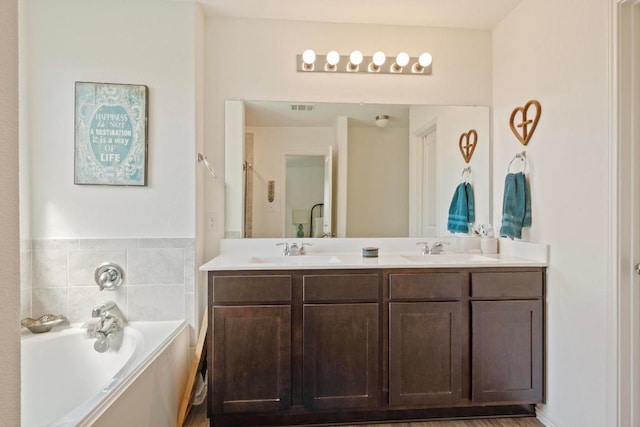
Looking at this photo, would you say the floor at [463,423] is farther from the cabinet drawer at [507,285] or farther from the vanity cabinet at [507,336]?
the cabinet drawer at [507,285]

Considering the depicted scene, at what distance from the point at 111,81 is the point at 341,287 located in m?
1.84

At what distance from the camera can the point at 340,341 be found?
69.4 inches

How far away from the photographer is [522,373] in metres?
1.83

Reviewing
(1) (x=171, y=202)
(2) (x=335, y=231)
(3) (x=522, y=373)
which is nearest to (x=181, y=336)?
(1) (x=171, y=202)

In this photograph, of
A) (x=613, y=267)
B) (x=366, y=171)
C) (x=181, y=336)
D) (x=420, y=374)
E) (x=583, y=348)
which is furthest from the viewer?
(x=366, y=171)

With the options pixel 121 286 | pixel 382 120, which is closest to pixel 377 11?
pixel 382 120

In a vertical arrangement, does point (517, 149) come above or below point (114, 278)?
above

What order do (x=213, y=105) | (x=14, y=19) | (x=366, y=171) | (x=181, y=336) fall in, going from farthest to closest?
(x=366, y=171)
(x=213, y=105)
(x=181, y=336)
(x=14, y=19)

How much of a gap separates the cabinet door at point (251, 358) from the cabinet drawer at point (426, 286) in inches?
23.5

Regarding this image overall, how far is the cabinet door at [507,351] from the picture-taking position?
1811 mm

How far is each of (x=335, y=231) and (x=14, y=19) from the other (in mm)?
1901

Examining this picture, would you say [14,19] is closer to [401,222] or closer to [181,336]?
[181,336]

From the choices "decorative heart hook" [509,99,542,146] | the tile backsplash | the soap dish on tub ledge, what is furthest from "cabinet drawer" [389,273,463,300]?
the soap dish on tub ledge
